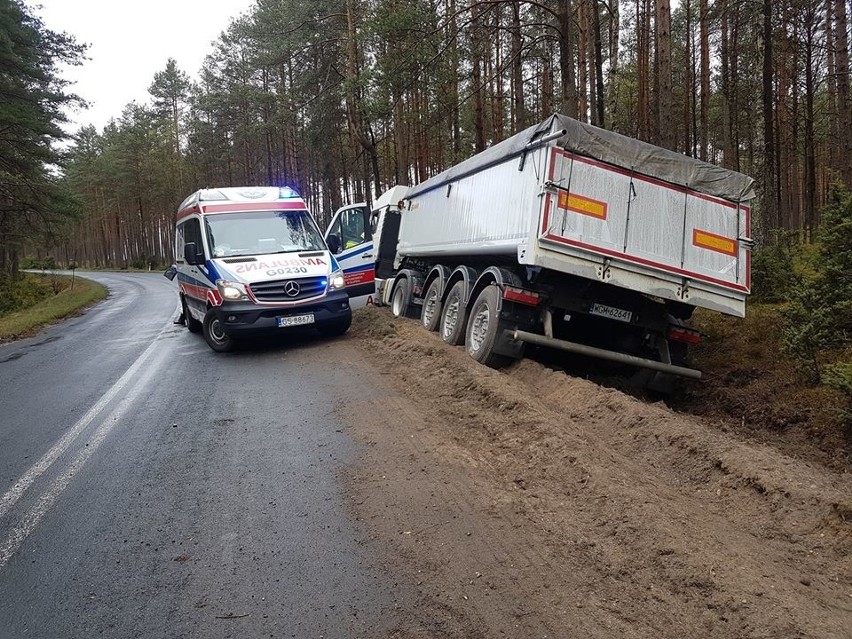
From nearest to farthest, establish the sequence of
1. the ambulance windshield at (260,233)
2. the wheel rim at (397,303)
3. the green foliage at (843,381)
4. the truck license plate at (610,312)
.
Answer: the green foliage at (843,381)
the truck license plate at (610,312)
the ambulance windshield at (260,233)
the wheel rim at (397,303)

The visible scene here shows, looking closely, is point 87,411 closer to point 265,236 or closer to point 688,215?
point 265,236

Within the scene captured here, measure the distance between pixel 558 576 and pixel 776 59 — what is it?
78.6 ft

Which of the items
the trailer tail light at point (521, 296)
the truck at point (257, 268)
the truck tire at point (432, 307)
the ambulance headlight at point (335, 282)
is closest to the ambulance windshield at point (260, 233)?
the truck at point (257, 268)

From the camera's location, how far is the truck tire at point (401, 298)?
12.9 m

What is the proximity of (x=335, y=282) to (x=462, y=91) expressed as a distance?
1566 centimetres

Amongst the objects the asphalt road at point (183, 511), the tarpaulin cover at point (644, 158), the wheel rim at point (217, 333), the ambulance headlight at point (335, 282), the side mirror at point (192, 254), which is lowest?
the asphalt road at point (183, 511)

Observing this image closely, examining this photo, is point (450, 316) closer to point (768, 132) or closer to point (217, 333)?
point (217, 333)

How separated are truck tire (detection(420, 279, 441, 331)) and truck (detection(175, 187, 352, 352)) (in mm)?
1453

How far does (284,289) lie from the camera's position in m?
9.62

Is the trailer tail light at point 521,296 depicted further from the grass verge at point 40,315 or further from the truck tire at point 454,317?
the grass verge at point 40,315

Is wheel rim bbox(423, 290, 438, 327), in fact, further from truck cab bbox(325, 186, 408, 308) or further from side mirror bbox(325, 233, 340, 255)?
truck cab bbox(325, 186, 408, 308)

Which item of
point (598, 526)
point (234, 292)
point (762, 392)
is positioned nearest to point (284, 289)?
point (234, 292)

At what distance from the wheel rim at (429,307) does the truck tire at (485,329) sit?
2168mm

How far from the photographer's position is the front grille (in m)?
9.46
